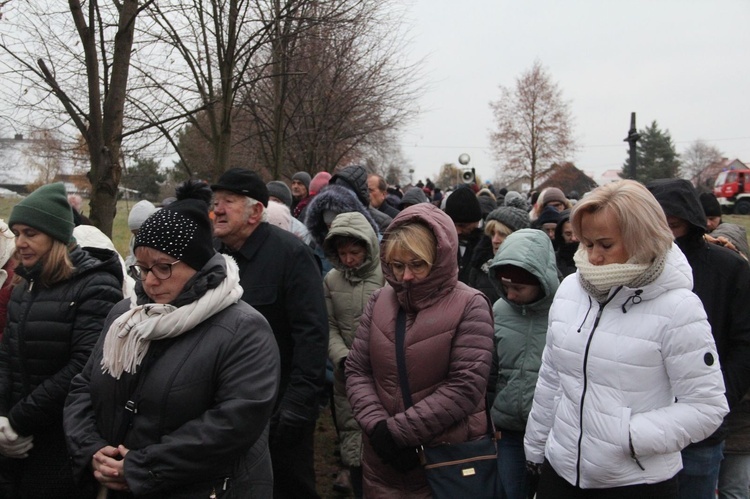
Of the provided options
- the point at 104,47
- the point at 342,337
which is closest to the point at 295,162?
the point at 104,47

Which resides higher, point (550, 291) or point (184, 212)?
point (184, 212)

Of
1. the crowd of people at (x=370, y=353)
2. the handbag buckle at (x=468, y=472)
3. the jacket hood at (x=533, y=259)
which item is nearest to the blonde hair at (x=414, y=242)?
the crowd of people at (x=370, y=353)

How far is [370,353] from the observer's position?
3.30 meters

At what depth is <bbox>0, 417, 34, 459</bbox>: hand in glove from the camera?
3.38 metres

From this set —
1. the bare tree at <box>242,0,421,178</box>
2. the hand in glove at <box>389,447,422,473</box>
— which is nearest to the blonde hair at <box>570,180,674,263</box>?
the hand in glove at <box>389,447,422,473</box>

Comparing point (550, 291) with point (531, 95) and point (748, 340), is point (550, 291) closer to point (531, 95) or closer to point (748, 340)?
point (748, 340)

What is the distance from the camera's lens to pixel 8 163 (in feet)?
76.3

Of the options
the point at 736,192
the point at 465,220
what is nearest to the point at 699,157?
the point at 736,192

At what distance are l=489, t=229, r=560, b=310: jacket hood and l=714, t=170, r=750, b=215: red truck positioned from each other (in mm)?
38014

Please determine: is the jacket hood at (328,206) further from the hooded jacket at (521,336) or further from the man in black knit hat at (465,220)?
the hooded jacket at (521,336)

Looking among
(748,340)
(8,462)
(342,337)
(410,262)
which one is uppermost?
(410,262)

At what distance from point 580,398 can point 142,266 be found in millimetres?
1886

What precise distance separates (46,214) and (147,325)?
147cm

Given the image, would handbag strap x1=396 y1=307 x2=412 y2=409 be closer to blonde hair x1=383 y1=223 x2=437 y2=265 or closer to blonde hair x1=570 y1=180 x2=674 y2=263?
blonde hair x1=383 y1=223 x2=437 y2=265
